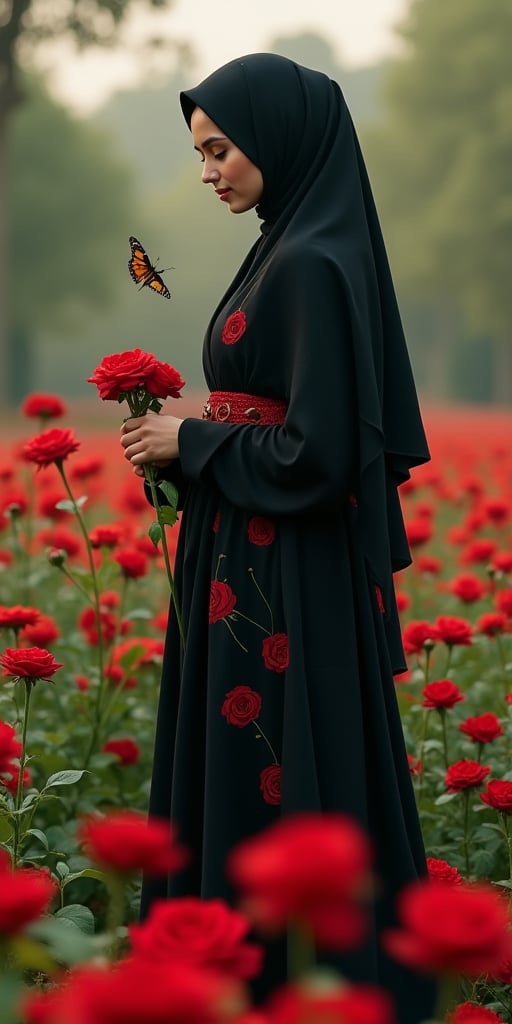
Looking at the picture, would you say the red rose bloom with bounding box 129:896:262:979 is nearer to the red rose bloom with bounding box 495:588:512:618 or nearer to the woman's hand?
the woman's hand

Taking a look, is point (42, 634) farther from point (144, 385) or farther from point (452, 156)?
point (452, 156)

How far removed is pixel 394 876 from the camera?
2.38 m

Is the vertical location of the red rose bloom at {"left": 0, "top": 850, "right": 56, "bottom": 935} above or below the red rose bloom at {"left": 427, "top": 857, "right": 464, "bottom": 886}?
below

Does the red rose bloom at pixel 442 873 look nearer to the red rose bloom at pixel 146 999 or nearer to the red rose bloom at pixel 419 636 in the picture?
the red rose bloom at pixel 419 636

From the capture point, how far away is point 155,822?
96.3 inches

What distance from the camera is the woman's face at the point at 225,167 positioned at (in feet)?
7.62

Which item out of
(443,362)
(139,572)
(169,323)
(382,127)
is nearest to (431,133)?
(382,127)

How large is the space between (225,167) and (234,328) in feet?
0.90

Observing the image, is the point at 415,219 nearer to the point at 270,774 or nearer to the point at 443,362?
the point at 443,362

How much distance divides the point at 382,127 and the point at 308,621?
29985 mm

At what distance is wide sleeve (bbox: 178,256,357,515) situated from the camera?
220cm

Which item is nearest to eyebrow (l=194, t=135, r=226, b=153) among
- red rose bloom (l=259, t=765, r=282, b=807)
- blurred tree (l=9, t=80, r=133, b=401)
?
red rose bloom (l=259, t=765, r=282, b=807)

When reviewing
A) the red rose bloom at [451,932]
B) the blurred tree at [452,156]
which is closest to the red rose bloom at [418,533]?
the red rose bloom at [451,932]

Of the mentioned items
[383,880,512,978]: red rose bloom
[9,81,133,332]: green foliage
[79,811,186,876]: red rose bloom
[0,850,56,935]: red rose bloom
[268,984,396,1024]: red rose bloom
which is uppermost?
[9,81,133,332]: green foliage
